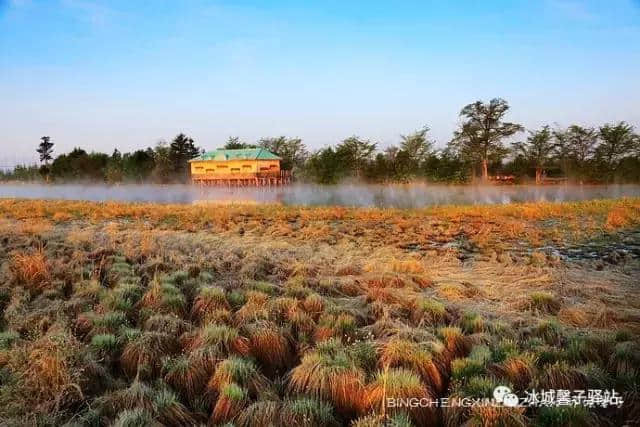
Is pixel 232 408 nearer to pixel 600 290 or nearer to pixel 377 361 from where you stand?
pixel 377 361

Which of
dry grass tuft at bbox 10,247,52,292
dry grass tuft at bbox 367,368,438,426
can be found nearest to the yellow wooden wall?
dry grass tuft at bbox 10,247,52,292

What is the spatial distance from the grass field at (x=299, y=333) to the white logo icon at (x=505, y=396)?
2.8 inches

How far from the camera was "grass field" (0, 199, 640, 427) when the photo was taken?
3291 mm

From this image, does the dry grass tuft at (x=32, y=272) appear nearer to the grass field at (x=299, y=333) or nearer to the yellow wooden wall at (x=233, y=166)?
the grass field at (x=299, y=333)

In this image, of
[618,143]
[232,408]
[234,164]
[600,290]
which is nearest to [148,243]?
[232,408]

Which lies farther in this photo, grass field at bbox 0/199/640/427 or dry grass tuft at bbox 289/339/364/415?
dry grass tuft at bbox 289/339/364/415

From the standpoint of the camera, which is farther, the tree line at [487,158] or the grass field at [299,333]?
the tree line at [487,158]

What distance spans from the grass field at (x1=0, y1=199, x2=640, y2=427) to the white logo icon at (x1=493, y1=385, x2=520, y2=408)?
2.8 inches

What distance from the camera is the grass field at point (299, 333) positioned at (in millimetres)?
3291

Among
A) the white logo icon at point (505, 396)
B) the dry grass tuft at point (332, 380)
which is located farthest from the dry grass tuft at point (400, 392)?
the white logo icon at point (505, 396)

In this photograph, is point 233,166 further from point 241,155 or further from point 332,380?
point 332,380

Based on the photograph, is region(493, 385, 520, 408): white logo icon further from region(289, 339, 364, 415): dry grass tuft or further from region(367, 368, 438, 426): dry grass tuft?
region(289, 339, 364, 415): dry grass tuft

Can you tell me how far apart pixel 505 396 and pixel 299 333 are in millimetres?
2187

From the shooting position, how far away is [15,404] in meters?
3.21
